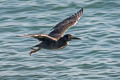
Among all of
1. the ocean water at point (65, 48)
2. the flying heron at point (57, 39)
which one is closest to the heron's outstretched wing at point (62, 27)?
the flying heron at point (57, 39)

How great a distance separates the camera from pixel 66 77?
526 inches

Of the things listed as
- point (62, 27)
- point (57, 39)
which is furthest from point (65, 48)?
point (57, 39)

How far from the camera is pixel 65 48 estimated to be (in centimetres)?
1529

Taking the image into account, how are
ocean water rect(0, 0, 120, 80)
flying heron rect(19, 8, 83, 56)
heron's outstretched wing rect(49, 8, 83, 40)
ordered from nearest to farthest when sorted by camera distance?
flying heron rect(19, 8, 83, 56) → heron's outstretched wing rect(49, 8, 83, 40) → ocean water rect(0, 0, 120, 80)

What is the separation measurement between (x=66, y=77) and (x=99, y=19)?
14.5ft

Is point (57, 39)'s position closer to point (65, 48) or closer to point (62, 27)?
point (62, 27)

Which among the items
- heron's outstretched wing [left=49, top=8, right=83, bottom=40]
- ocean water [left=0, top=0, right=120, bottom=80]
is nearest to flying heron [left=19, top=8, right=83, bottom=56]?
heron's outstretched wing [left=49, top=8, right=83, bottom=40]

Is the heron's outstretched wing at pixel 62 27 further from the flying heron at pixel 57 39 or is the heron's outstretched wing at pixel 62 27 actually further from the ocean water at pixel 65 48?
the ocean water at pixel 65 48

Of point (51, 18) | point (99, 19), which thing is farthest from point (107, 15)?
point (51, 18)

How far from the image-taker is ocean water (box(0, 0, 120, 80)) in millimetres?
13680

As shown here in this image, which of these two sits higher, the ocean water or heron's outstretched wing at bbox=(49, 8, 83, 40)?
heron's outstretched wing at bbox=(49, 8, 83, 40)

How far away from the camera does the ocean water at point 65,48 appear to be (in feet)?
44.9

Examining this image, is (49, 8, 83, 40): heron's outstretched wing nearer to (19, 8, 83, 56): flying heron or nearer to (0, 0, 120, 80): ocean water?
(19, 8, 83, 56): flying heron

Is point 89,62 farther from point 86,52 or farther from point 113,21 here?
point 113,21
